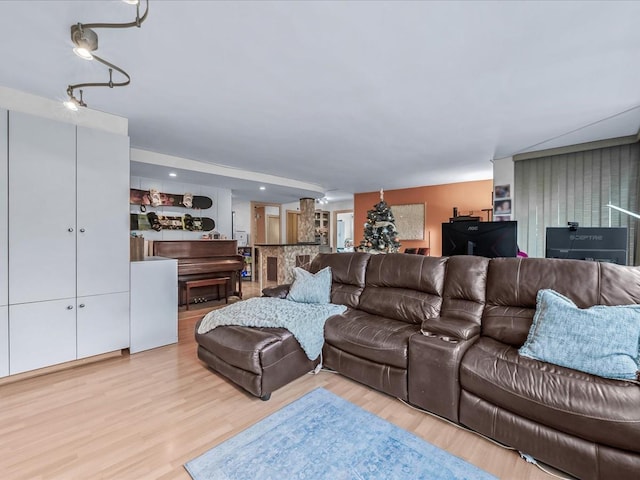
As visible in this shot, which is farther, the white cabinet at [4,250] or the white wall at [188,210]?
the white wall at [188,210]

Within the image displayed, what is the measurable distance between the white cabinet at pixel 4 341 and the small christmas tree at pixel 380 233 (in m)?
3.54

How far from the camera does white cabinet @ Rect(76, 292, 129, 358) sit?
8.99 feet

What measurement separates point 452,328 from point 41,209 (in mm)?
3563

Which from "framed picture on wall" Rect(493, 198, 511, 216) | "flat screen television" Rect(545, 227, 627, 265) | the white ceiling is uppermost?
the white ceiling

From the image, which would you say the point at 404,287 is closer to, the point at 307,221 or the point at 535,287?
the point at 535,287

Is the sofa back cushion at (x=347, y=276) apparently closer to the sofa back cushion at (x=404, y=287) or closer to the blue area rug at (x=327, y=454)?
the sofa back cushion at (x=404, y=287)

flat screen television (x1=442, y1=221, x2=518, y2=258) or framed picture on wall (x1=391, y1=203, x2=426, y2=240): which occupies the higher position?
framed picture on wall (x1=391, y1=203, x2=426, y2=240)

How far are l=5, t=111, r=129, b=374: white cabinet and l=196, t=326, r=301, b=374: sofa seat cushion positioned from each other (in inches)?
50.2

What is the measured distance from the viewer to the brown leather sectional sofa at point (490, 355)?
1377 millimetres

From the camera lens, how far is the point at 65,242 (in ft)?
8.67

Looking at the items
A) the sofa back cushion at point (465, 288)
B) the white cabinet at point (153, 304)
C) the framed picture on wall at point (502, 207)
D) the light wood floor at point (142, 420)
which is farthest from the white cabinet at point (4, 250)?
the framed picture on wall at point (502, 207)

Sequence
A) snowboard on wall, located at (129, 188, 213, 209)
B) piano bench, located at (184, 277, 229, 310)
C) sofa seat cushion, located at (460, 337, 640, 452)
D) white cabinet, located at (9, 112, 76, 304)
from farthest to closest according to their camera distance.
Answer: snowboard on wall, located at (129, 188, 213, 209), piano bench, located at (184, 277, 229, 310), white cabinet, located at (9, 112, 76, 304), sofa seat cushion, located at (460, 337, 640, 452)

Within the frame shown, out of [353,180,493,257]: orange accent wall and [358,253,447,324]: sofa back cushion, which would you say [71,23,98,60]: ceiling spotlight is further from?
[353,180,493,257]: orange accent wall

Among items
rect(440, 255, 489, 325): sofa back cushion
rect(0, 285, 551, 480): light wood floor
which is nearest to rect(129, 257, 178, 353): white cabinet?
rect(0, 285, 551, 480): light wood floor
